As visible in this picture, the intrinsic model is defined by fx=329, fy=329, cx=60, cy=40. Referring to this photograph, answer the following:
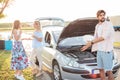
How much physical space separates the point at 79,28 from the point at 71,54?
1.37m

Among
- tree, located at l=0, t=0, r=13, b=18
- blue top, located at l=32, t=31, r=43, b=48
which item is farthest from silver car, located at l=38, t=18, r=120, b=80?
tree, located at l=0, t=0, r=13, b=18

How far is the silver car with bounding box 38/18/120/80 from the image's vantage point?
8.16 m

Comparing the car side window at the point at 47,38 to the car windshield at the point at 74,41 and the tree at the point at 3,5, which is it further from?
the tree at the point at 3,5

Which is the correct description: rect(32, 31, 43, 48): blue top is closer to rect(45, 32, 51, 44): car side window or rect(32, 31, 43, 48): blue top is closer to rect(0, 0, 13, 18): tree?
rect(45, 32, 51, 44): car side window

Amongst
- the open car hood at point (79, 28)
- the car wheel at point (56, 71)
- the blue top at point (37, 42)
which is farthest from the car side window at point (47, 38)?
the car wheel at point (56, 71)

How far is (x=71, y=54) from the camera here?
869cm

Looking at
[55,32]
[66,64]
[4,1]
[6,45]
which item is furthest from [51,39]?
[4,1]

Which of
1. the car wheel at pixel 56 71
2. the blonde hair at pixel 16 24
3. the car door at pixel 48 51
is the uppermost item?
Result: the blonde hair at pixel 16 24

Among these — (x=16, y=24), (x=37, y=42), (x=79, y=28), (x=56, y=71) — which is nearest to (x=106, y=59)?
(x=56, y=71)

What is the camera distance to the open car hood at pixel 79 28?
926 cm

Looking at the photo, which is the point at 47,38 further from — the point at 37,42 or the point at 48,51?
the point at 48,51

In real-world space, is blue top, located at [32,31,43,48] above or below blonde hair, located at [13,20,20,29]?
below

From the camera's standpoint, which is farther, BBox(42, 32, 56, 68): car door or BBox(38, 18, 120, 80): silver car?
BBox(42, 32, 56, 68): car door

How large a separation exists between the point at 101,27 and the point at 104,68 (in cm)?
95
